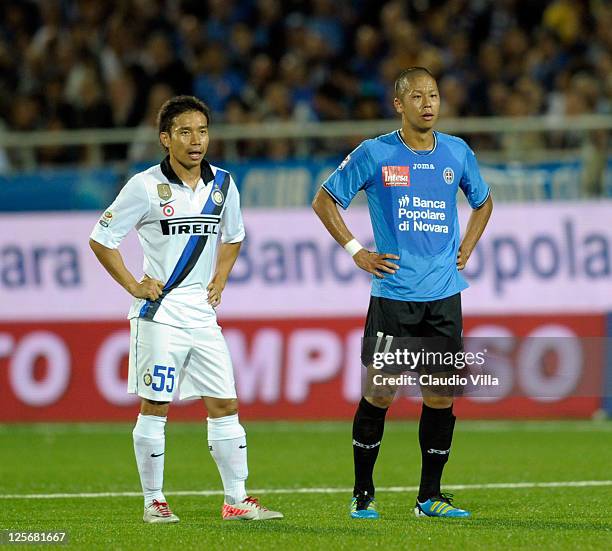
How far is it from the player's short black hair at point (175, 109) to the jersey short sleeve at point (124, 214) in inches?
14.4

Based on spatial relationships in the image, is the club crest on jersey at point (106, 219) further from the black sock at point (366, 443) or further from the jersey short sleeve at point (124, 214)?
the black sock at point (366, 443)

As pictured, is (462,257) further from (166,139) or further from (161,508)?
(161,508)

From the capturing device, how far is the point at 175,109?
7953 mm

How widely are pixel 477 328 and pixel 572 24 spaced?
471 cm

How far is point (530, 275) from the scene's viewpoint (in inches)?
559

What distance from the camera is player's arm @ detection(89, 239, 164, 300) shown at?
7.83 m

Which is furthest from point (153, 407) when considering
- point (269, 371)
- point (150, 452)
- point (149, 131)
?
point (149, 131)

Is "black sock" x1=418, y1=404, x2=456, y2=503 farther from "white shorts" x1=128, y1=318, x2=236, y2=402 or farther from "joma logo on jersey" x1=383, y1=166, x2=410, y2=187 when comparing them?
"joma logo on jersey" x1=383, y1=166, x2=410, y2=187

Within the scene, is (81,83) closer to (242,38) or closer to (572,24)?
(242,38)

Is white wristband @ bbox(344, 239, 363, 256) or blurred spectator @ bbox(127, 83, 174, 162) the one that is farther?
blurred spectator @ bbox(127, 83, 174, 162)

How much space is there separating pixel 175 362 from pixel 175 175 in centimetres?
112

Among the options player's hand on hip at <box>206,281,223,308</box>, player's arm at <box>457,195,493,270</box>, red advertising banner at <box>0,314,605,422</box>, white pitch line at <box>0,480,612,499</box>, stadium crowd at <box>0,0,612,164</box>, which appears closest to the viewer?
player's hand on hip at <box>206,281,223,308</box>

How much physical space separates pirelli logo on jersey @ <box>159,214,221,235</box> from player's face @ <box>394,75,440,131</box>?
4.35 feet

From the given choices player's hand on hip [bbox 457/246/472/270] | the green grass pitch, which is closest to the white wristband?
player's hand on hip [bbox 457/246/472/270]
